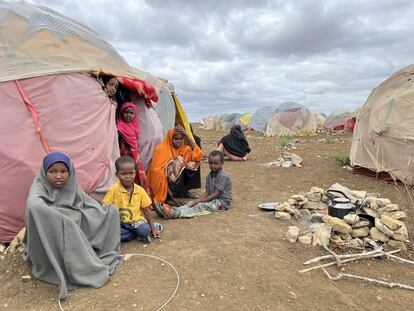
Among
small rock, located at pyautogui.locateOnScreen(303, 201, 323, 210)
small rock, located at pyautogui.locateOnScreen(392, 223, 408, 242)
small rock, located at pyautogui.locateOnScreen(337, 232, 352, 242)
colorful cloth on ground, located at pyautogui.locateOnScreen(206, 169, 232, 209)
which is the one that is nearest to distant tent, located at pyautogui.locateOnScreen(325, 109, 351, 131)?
small rock, located at pyautogui.locateOnScreen(303, 201, 323, 210)

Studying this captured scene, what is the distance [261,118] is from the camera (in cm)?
2256

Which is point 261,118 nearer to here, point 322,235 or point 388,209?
point 388,209

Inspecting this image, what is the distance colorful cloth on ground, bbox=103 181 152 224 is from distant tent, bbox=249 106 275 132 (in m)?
18.7

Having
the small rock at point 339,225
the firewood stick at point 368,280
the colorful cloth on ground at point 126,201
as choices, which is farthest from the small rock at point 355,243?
the colorful cloth on ground at point 126,201

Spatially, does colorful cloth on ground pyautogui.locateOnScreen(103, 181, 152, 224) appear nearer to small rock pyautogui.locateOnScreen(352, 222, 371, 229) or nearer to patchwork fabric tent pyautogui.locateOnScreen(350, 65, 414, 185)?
small rock pyautogui.locateOnScreen(352, 222, 371, 229)

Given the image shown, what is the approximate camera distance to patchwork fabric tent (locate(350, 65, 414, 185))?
6734 mm

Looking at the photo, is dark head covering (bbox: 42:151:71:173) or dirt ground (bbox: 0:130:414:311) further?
dark head covering (bbox: 42:151:71:173)

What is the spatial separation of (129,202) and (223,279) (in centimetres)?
126

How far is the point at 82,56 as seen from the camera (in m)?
4.80

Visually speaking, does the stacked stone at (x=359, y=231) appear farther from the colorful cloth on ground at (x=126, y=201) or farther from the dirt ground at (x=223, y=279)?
the colorful cloth on ground at (x=126, y=201)

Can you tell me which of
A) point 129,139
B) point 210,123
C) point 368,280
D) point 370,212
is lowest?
point 210,123

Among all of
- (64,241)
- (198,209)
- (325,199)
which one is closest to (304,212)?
(325,199)

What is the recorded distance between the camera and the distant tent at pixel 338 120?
879 inches

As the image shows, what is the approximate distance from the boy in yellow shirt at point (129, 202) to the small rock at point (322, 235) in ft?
5.23
